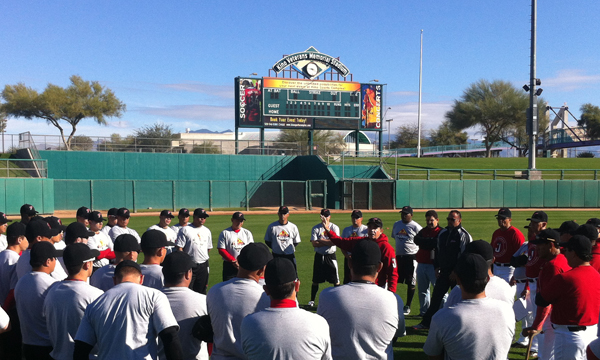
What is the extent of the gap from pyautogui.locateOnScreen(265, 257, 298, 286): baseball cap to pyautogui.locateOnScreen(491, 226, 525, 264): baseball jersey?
239 inches

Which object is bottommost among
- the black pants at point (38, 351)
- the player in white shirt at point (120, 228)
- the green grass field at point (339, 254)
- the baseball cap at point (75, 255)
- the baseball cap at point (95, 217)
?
the green grass field at point (339, 254)

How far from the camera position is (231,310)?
3893 millimetres

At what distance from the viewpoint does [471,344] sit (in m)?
3.56

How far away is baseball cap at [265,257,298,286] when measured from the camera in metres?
3.44

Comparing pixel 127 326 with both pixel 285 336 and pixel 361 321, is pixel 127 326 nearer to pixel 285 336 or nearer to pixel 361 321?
pixel 285 336

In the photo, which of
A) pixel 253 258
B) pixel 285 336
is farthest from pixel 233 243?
pixel 285 336

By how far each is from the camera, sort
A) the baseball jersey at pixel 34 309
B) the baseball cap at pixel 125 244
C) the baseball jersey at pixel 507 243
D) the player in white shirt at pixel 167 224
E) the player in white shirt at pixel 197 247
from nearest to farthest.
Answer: the baseball jersey at pixel 34 309, the baseball cap at pixel 125 244, the baseball jersey at pixel 507 243, the player in white shirt at pixel 197 247, the player in white shirt at pixel 167 224

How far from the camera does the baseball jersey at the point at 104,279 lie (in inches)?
210

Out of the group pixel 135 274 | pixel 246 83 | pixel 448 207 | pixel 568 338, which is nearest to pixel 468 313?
pixel 568 338

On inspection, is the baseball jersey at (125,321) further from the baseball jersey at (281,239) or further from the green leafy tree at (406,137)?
the green leafy tree at (406,137)

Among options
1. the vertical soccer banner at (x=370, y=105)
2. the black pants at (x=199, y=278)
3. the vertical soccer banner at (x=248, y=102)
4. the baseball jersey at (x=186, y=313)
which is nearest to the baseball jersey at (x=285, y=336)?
the baseball jersey at (x=186, y=313)

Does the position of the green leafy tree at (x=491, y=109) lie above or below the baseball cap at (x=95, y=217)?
above

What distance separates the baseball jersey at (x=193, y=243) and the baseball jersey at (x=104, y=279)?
369cm

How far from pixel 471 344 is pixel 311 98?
1479 inches
